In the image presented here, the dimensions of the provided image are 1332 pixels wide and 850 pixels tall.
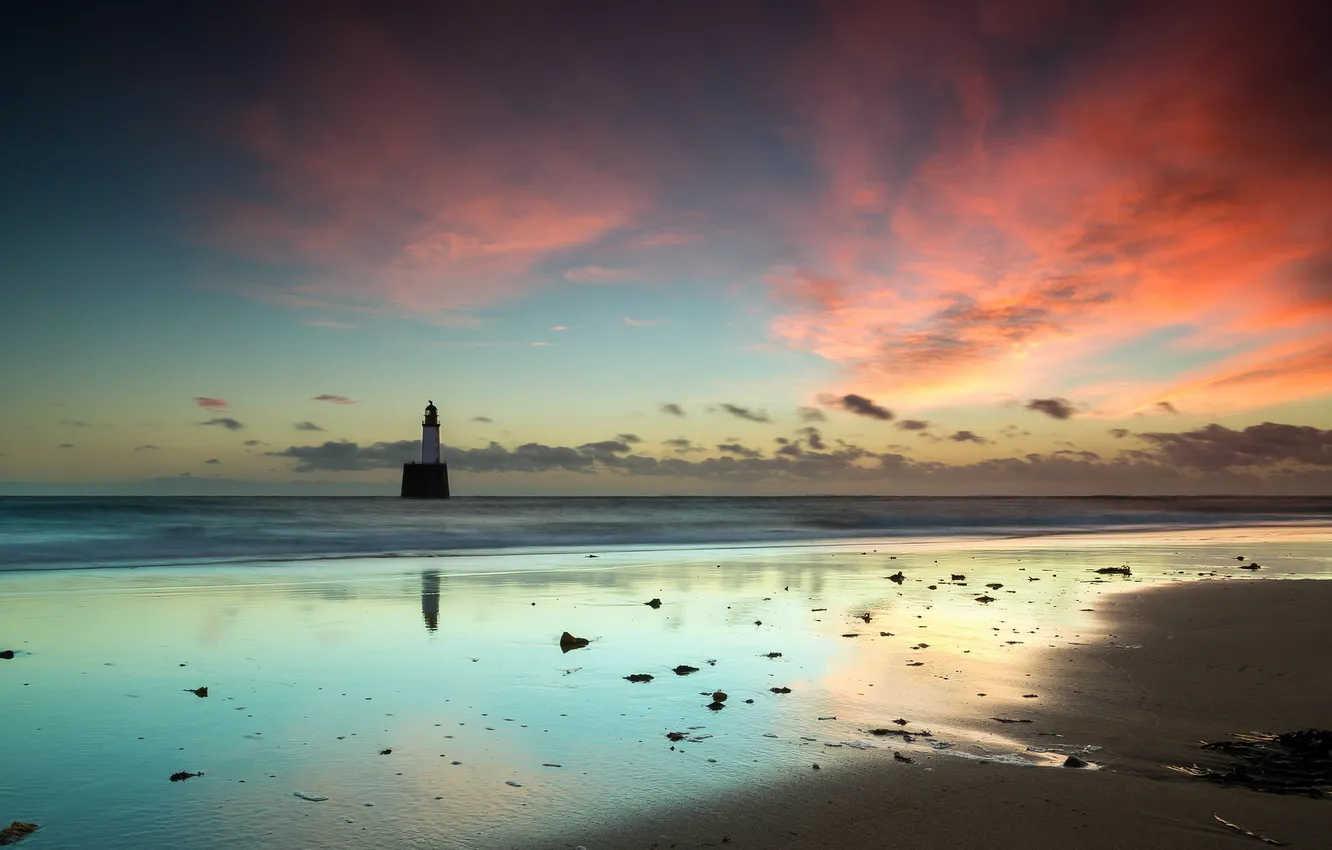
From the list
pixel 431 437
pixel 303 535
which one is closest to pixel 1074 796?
pixel 303 535

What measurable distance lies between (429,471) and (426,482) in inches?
46.8

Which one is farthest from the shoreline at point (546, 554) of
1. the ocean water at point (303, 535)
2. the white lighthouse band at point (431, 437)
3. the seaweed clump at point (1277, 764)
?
the white lighthouse band at point (431, 437)

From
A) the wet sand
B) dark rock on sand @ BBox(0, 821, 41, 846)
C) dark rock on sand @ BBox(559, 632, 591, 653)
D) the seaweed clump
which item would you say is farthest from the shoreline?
the seaweed clump

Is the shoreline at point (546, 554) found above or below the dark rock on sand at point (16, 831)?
below

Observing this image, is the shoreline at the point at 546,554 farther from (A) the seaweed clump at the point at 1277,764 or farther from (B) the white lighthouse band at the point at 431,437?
(B) the white lighthouse band at the point at 431,437

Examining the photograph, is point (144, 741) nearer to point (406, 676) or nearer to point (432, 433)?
point (406, 676)

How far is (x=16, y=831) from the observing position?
4098 mm

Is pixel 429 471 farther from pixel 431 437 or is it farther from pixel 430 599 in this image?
pixel 430 599

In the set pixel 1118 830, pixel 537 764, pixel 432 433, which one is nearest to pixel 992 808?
pixel 1118 830

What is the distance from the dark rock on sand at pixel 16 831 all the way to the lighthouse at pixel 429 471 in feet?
260

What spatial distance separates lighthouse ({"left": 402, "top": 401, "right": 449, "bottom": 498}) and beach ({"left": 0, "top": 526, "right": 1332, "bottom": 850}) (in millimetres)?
69966

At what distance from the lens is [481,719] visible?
612 centimetres

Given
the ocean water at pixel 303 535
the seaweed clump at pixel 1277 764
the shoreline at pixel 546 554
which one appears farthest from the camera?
the ocean water at pixel 303 535

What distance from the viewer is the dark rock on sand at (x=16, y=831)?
4020mm
